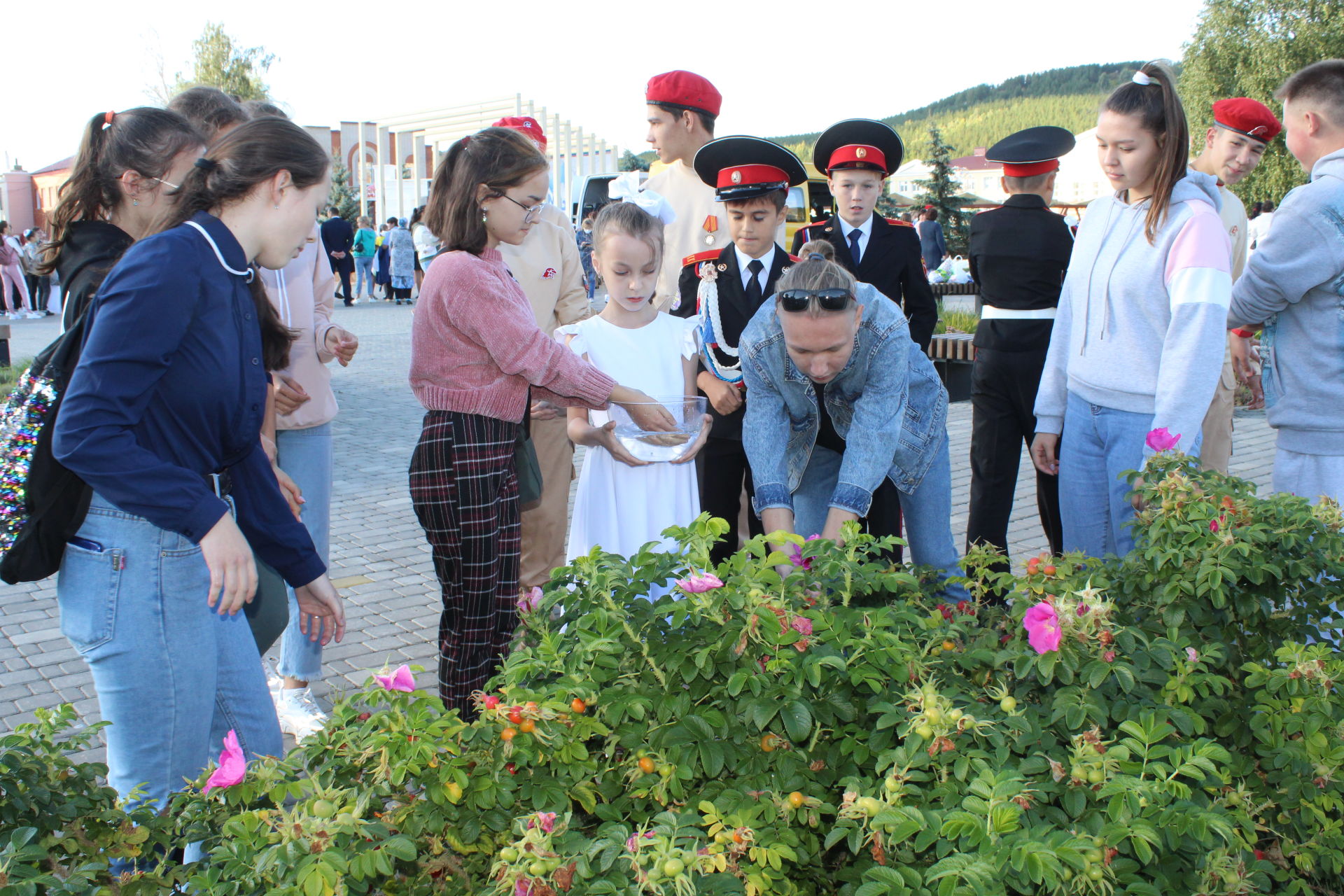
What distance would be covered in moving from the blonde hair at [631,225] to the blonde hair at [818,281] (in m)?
0.88

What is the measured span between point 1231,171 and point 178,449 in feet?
15.6

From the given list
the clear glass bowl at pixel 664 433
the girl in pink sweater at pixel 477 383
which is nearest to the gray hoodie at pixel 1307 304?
the clear glass bowl at pixel 664 433

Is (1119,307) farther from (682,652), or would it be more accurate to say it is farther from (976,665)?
(682,652)

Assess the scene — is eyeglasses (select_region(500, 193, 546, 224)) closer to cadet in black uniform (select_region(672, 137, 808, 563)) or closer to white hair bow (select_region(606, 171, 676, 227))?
white hair bow (select_region(606, 171, 676, 227))

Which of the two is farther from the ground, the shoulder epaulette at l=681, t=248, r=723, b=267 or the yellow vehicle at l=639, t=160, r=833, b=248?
the yellow vehicle at l=639, t=160, r=833, b=248

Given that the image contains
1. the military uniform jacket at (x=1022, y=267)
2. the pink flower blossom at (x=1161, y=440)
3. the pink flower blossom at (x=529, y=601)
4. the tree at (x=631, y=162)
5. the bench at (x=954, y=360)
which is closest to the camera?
the pink flower blossom at (x=529, y=601)

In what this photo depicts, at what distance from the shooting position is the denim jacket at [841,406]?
9.24 ft

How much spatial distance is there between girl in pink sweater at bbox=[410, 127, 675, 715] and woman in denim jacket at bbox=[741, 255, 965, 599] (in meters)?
0.48

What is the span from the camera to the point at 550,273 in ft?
14.4

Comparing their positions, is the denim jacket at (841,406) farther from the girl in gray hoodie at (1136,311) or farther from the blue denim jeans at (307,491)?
the blue denim jeans at (307,491)

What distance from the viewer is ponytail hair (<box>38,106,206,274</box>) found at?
7.48 feet

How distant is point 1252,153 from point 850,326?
309 centimetres

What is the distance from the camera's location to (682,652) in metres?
1.66

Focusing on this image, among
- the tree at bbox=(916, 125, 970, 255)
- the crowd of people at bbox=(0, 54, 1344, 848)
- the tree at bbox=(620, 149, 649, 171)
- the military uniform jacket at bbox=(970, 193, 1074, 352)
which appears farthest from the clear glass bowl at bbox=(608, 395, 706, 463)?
the tree at bbox=(620, 149, 649, 171)
